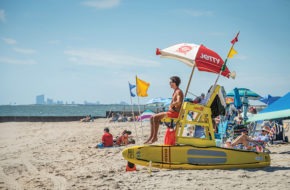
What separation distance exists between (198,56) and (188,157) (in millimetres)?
2093

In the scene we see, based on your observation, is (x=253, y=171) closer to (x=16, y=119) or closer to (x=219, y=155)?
(x=219, y=155)

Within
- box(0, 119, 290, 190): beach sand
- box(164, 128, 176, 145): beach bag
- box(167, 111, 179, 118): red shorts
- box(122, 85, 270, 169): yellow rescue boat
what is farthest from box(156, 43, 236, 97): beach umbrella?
A: box(0, 119, 290, 190): beach sand

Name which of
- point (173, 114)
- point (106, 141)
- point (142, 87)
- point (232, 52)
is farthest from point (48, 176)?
point (232, 52)

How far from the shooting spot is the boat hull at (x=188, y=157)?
662cm

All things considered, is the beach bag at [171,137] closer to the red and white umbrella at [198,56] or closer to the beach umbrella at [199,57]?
the beach umbrella at [199,57]

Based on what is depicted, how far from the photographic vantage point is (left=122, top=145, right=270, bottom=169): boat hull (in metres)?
6.62

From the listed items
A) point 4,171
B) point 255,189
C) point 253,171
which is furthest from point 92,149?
point 255,189

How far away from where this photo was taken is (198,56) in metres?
6.83

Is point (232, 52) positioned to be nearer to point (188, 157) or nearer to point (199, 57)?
point (199, 57)

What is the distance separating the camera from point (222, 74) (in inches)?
281

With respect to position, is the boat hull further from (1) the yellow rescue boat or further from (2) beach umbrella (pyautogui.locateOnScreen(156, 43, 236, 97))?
(2) beach umbrella (pyautogui.locateOnScreen(156, 43, 236, 97))

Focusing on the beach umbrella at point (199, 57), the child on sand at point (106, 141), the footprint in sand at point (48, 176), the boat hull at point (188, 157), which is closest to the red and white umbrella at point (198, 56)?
the beach umbrella at point (199, 57)

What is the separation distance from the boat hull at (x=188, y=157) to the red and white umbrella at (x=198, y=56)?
1683 mm

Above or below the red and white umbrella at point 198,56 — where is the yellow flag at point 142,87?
below
